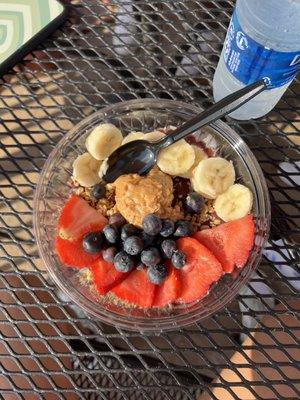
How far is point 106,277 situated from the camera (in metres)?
0.90

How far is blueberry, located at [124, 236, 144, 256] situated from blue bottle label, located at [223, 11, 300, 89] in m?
0.34

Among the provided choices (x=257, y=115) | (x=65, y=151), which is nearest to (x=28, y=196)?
(x=65, y=151)

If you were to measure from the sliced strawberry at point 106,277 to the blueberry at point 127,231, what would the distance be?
0.05 metres

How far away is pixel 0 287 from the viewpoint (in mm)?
1017

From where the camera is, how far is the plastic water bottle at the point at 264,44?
867 millimetres

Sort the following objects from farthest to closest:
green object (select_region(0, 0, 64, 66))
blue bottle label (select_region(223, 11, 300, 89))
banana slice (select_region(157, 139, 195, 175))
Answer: green object (select_region(0, 0, 64, 66)) < banana slice (select_region(157, 139, 195, 175)) < blue bottle label (select_region(223, 11, 300, 89))

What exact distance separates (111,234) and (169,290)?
0.13 metres

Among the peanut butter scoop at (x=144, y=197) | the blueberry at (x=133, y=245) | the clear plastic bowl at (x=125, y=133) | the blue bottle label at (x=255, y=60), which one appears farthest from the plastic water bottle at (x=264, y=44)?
the blueberry at (x=133, y=245)

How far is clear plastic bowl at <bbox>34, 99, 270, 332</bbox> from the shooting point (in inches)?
35.5

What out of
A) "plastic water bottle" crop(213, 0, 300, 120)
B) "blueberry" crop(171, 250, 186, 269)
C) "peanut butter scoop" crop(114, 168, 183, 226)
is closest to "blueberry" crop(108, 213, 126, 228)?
"peanut butter scoop" crop(114, 168, 183, 226)

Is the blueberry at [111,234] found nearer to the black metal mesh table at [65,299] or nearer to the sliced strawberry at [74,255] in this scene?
the sliced strawberry at [74,255]

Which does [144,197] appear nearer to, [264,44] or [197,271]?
[197,271]

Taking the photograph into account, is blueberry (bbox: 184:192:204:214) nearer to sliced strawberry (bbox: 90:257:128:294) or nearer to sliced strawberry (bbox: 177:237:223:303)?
sliced strawberry (bbox: 177:237:223:303)

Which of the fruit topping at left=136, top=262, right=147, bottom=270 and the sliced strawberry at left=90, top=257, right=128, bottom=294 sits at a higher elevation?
the fruit topping at left=136, top=262, right=147, bottom=270
